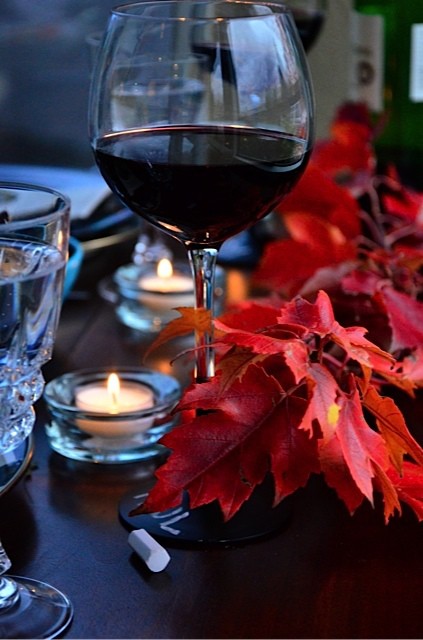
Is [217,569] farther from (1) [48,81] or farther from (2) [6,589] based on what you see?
(1) [48,81]

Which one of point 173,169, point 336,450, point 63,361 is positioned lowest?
point 63,361

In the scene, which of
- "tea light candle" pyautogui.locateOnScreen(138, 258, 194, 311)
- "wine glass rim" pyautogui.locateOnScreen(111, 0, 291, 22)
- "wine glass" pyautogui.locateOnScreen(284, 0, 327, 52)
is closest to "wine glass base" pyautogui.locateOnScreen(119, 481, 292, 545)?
"wine glass rim" pyautogui.locateOnScreen(111, 0, 291, 22)

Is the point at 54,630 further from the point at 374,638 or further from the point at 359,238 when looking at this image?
the point at 359,238

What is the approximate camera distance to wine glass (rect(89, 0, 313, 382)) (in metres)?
0.61

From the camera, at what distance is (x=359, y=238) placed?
3.31 ft

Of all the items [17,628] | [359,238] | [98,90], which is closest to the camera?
[17,628]

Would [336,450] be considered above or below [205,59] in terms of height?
below

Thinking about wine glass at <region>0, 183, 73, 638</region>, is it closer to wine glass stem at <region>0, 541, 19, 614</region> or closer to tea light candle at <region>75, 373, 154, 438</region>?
wine glass stem at <region>0, 541, 19, 614</region>

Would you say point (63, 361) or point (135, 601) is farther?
point (63, 361)

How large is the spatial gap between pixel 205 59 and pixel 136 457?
0.27 metres

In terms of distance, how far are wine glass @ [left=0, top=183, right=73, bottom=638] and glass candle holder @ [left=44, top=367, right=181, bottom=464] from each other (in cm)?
17

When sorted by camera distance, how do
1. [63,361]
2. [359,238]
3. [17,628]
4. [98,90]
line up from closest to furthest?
1. [17,628]
2. [98,90]
3. [63,361]
4. [359,238]

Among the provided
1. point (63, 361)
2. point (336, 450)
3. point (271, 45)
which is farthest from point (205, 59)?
point (63, 361)

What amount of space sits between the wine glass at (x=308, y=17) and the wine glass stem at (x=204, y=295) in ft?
2.31
